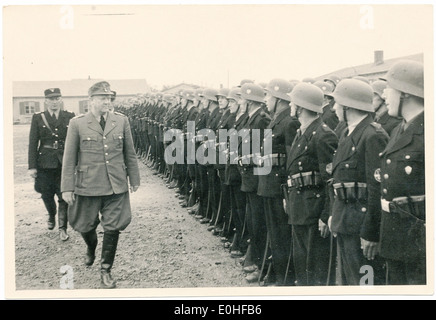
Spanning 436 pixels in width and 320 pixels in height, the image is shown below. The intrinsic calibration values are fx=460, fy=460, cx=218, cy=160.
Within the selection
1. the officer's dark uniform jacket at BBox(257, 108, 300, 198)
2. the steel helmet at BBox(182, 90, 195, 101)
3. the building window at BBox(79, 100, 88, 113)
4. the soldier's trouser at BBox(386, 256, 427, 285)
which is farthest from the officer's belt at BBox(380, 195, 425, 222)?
the steel helmet at BBox(182, 90, 195, 101)

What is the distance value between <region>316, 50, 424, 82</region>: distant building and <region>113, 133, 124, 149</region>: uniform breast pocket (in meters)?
2.43

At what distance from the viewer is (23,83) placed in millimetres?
4770

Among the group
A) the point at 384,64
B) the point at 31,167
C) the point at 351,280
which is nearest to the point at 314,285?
the point at 351,280

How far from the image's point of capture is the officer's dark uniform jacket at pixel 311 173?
12.4 ft

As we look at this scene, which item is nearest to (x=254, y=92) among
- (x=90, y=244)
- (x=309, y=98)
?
(x=309, y=98)

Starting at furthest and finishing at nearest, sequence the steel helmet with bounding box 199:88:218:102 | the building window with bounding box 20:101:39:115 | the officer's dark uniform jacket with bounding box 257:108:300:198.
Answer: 1. the steel helmet with bounding box 199:88:218:102
2. the building window with bounding box 20:101:39:115
3. the officer's dark uniform jacket with bounding box 257:108:300:198

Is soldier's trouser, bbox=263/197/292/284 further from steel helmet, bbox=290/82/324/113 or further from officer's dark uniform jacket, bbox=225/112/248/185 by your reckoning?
steel helmet, bbox=290/82/324/113

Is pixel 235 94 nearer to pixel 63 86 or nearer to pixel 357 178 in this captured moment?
pixel 63 86

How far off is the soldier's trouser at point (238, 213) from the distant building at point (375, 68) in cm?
170

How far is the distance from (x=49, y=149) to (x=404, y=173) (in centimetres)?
445

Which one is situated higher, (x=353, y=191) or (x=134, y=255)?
(x=353, y=191)

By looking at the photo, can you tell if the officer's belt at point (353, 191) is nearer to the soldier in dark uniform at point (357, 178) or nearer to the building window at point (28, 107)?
the soldier in dark uniform at point (357, 178)

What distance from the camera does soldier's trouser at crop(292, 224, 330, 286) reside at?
3.96 metres

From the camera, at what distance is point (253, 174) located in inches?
191
